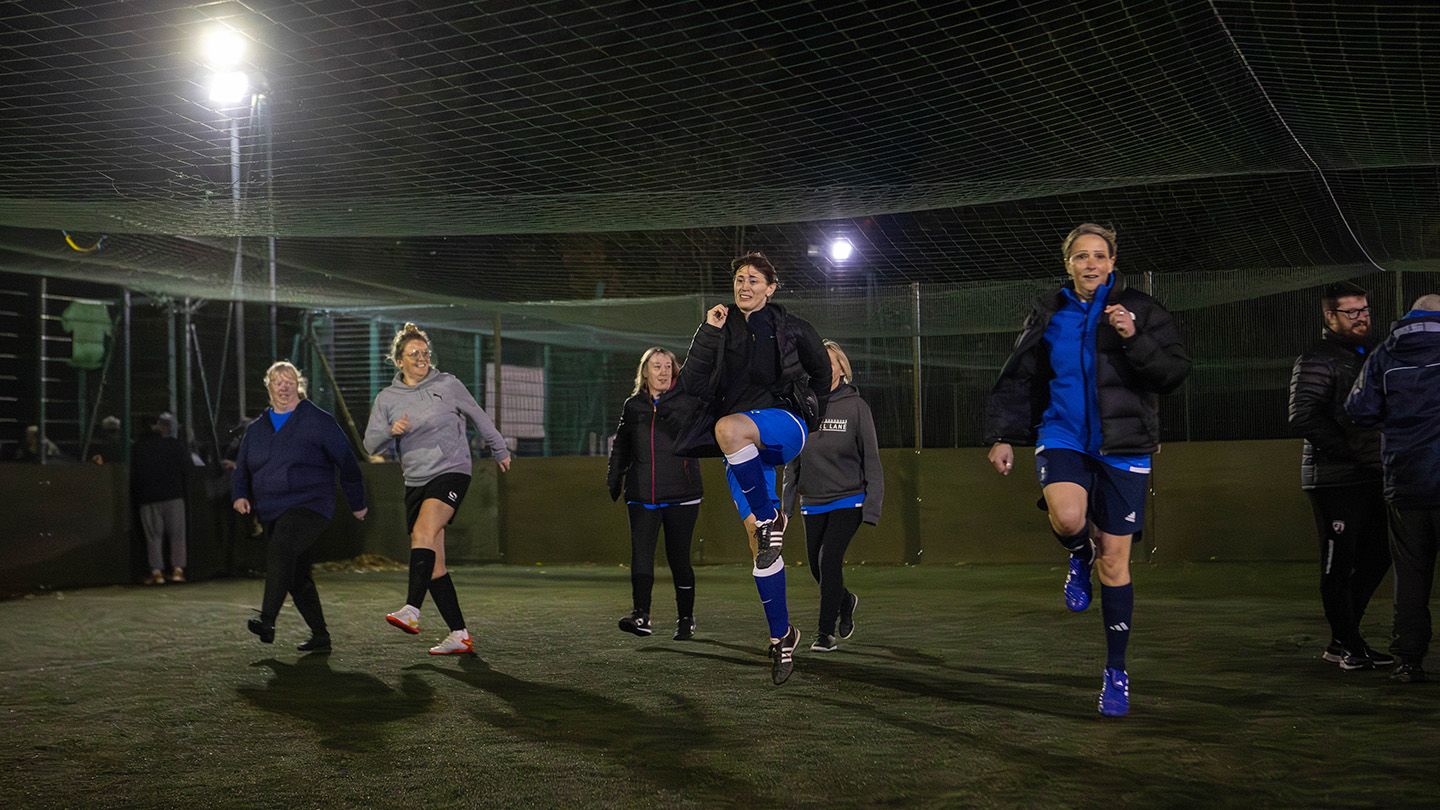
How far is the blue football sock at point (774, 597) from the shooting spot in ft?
22.8

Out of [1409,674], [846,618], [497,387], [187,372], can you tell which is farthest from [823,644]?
[187,372]

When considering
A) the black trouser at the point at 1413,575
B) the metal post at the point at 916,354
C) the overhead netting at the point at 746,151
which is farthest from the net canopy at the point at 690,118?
the black trouser at the point at 1413,575

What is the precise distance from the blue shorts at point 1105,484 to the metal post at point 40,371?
549 inches

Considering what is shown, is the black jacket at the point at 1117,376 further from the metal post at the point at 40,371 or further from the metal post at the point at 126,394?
the metal post at the point at 40,371

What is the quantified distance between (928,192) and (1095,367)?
271 inches

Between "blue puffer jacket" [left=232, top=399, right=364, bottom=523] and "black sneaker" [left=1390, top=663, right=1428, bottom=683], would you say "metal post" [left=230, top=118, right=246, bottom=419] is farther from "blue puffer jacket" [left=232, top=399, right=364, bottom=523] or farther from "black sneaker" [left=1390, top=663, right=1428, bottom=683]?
"black sneaker" [left=1390, top=663, right=1428, bottom=683]

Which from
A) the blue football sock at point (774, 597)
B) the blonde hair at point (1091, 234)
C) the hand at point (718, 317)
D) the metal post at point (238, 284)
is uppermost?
the metal post at point (238, 284)

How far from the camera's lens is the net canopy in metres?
8.59

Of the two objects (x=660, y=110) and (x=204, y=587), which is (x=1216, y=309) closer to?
(x=660, y=110)

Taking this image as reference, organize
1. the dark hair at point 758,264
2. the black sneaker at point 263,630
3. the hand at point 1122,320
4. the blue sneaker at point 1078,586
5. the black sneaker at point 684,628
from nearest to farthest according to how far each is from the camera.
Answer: the hand at point 1122,320, the blue sneaker at point 1078,586, the dark hair at point 758,264, the black sneaker at point 263,630, the black sneaker at point 684,628

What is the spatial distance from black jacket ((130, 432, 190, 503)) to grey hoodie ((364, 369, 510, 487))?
26.1 ft

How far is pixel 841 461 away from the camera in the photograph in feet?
27.5

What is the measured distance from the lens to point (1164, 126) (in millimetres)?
10375

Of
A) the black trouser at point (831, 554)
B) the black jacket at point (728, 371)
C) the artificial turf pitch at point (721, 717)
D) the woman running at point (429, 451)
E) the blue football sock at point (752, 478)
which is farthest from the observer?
the woman running at point (429, 451)
